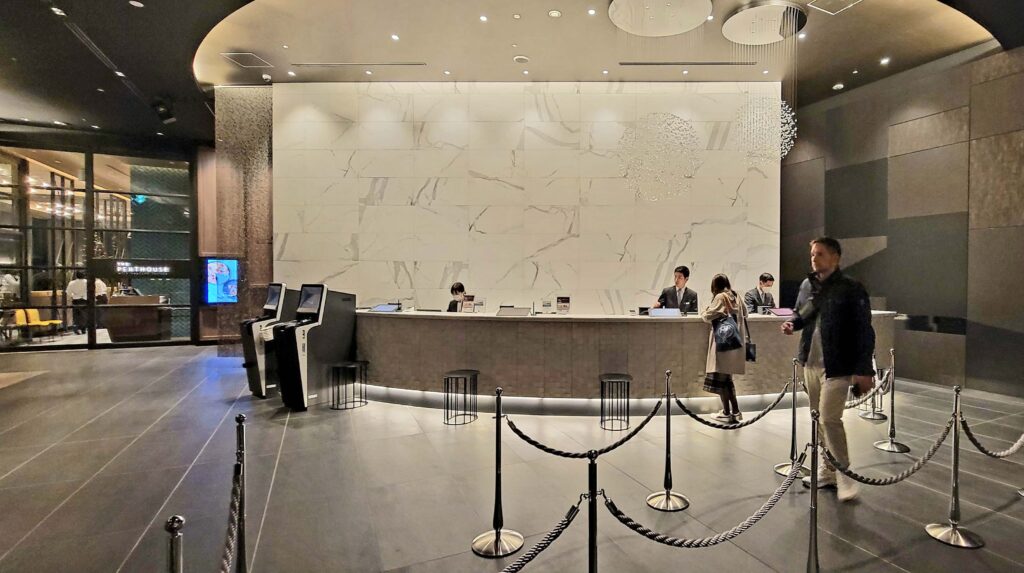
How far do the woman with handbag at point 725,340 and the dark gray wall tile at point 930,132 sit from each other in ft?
16.3

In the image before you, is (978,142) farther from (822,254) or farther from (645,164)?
(822,254)

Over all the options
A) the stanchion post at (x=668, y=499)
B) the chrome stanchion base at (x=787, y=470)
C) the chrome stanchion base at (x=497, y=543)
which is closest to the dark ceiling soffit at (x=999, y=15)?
the chrome stanchion base at (x=787, y=470)

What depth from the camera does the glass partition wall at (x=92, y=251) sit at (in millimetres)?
9867

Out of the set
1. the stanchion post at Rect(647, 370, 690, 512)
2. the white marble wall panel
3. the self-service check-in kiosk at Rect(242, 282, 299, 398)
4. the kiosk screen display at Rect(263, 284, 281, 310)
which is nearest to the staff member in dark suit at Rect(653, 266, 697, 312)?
the white marble wall panel

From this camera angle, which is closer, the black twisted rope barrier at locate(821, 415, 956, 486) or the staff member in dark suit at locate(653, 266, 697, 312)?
the black twisted rope barrier at locate(821, 415, 956, 486)

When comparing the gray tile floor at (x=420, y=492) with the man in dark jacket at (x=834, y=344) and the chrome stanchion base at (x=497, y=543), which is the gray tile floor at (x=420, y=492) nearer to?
the chrome stanchion base at (x=497, y=543)

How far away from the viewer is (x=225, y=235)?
895 cm

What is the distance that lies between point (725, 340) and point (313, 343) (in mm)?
4596

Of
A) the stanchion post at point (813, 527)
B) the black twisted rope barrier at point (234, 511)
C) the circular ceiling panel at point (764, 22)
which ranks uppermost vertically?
the circular ceiling panel at point (764, 22)

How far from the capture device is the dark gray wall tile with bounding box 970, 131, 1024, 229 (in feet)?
19.6

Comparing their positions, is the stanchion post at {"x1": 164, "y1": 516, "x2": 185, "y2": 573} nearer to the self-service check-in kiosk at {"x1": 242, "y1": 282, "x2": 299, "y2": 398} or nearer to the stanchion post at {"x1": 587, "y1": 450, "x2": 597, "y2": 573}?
the stanchion post at {"x1": 587, "y1": 450, "x2": 597, "y2": 573}

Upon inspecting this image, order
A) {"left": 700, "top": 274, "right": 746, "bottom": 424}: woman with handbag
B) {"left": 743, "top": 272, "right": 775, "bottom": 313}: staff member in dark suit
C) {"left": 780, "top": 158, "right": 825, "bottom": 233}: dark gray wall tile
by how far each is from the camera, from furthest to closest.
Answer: {"left": 780, "top": 158, "right": 825, "bottom": 233}: dark gray wall tile → {"left": 743, "top": 272, "right": 775, "bottom": 313}: staff member in dark suit → {"left": 700, "top": 274, "right": 746, "bottom": 424}: woman with handbag

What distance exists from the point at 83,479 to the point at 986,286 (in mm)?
10202

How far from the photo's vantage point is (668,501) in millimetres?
3004
